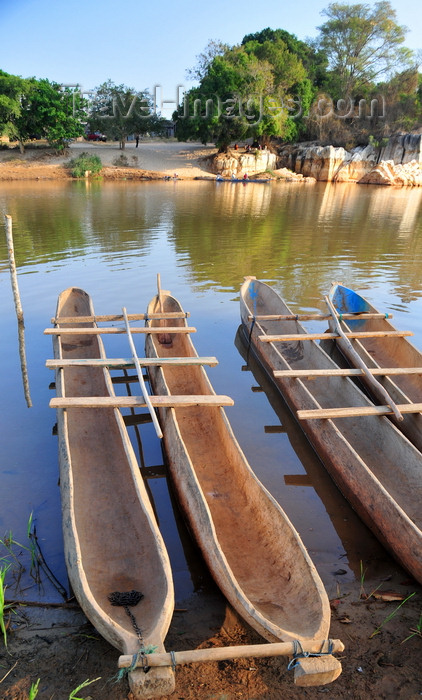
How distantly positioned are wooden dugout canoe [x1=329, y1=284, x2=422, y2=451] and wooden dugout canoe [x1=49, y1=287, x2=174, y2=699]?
3422 mm

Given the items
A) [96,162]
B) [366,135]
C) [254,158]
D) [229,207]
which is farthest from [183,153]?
[229,207]

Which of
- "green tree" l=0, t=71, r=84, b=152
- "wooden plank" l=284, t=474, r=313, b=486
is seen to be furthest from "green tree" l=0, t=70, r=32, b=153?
"wooden plank" l=284, t=474, r=313, b=486

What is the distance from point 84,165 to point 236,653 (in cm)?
3883

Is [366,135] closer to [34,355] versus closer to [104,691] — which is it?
[34,355]

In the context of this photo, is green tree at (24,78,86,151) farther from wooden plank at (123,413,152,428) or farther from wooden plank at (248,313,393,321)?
wooden plank at (123,413,152,428)

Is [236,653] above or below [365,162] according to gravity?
below

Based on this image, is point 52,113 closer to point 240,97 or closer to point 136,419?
point 240,97

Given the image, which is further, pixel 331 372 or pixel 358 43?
pixel 358 43

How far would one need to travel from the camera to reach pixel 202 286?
1187 centimetres

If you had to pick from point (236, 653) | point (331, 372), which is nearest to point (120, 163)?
point (331, 372)

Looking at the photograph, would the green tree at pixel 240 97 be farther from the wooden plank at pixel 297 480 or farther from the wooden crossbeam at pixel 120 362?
the wooden plank at pixel 297 480

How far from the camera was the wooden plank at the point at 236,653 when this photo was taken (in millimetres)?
2514

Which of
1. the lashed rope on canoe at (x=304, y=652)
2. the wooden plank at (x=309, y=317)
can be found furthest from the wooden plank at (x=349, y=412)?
the wooden plank at (x=309, y=317)

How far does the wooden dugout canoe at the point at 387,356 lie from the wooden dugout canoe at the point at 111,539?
3.42 meters
